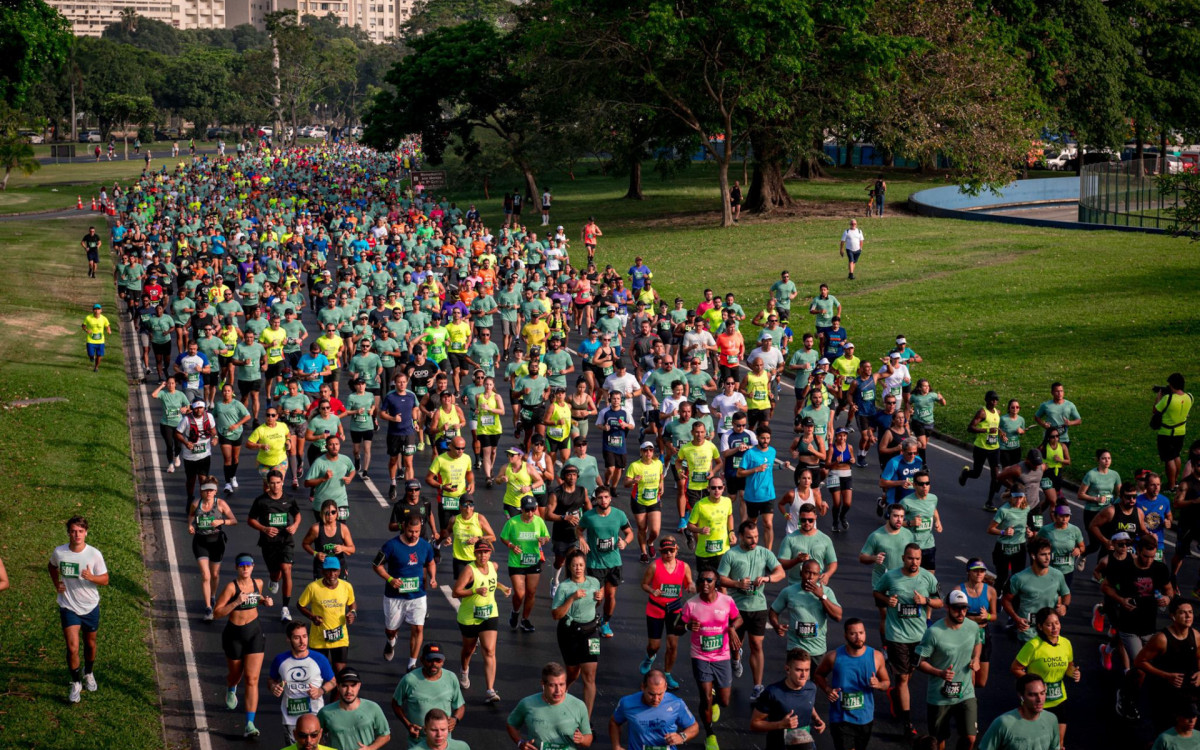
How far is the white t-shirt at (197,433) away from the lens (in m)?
15.8

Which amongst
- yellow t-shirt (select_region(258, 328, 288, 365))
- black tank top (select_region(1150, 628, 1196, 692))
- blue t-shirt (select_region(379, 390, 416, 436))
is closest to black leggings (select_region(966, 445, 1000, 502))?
black tank top (select_region(1150, 628, 1196, 692))

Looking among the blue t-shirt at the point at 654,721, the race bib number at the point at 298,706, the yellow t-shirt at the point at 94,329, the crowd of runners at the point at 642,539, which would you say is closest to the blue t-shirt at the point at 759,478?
the crowd of runners at the point at 642,539

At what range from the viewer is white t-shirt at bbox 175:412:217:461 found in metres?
15.8

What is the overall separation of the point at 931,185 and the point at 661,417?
1836 inches

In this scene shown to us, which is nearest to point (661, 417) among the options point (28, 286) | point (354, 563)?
point (354, 563)

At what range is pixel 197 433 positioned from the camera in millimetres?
15797

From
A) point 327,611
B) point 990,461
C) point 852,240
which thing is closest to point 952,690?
point 327,611

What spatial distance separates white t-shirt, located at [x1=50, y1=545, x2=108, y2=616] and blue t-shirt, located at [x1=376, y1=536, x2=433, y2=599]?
254cm

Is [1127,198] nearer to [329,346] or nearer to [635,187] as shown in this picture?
[635,187]

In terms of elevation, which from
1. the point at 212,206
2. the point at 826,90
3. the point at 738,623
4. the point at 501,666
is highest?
the point at 826,90

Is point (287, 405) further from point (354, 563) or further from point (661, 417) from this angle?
point (661, 417)

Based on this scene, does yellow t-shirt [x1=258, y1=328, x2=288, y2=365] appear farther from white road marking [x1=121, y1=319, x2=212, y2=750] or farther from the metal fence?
the metal fence

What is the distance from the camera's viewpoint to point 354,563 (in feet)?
48.7

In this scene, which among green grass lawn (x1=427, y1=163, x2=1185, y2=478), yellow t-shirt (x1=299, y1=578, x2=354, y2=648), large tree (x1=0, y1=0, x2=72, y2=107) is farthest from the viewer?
large tree (x1=0, y1=0, x2=72, y2=107)
